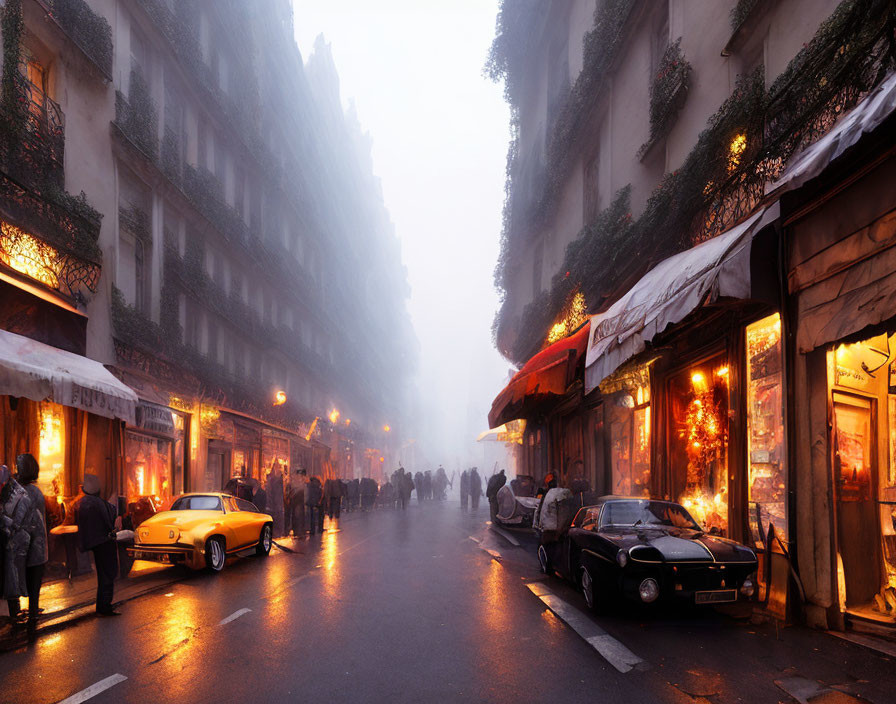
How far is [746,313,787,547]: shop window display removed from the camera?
28.4ft

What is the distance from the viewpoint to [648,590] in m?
7.17

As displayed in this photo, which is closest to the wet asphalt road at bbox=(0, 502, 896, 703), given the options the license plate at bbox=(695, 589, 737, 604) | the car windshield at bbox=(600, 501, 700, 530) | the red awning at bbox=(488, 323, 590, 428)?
the license plate at bbox=(695, 589, 737, 604)

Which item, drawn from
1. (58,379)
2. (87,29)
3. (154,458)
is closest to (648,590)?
(58,379)

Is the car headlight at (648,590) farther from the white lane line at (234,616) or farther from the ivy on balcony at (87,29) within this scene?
the ivy on balcony at (87,29)

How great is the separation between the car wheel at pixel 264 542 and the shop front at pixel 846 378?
1051 cm

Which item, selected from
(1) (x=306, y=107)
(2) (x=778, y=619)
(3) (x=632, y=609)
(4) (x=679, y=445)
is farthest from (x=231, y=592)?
(1) (x=306, y=107)

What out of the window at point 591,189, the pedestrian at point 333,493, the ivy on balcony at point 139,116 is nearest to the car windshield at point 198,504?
the ivy on balcony at point 139,116

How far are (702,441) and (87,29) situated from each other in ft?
53.3

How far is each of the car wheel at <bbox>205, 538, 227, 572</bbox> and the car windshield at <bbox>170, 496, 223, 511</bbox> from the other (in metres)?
0.96

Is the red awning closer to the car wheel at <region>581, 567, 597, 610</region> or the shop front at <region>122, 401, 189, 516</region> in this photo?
the car wheel at <region>581, 567, 597, 610</region>

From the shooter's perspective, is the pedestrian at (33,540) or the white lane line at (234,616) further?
the pedestrian at (33,540)

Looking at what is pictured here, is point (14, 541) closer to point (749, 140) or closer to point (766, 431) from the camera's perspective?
point (766, 431)

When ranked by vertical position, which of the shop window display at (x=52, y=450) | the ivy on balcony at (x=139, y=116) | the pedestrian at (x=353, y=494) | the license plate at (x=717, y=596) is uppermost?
the ivy on balcony at (x=139, y=116)

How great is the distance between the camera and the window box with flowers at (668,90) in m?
13.4
